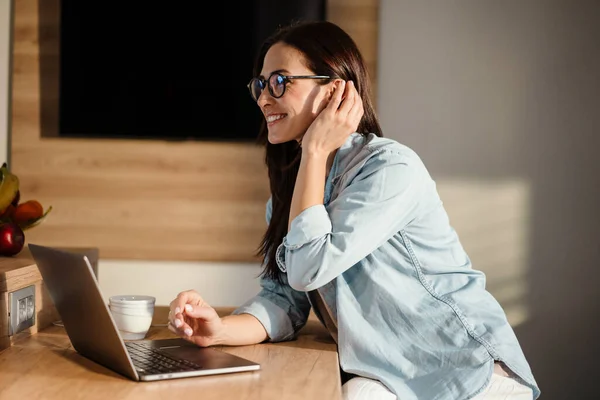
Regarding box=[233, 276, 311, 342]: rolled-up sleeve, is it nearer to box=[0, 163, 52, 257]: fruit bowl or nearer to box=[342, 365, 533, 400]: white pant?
box=[342, 365, 533, 400]: white pant

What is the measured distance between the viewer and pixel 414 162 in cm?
159

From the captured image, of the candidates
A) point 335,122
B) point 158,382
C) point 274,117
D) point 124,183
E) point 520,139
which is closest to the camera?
point 158,382

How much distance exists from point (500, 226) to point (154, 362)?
2.14m

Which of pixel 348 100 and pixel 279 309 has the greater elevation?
pixel 348 100

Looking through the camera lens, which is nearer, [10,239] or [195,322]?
[195,322]

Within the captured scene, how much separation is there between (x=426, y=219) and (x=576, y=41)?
1906 millimetres

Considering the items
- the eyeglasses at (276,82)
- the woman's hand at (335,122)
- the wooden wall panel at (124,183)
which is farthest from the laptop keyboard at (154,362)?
the wooden wall panel at (124,183)

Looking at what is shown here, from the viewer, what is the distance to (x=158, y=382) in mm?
1220

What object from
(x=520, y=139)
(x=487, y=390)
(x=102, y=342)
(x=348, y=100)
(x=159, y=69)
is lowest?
(x=487, y=390)

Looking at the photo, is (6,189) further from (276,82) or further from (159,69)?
(159,69)

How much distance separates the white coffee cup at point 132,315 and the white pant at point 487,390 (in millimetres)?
418

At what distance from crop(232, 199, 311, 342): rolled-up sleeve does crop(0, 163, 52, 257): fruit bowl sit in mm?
488

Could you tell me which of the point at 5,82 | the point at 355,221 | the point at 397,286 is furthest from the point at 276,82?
the point at 5,82

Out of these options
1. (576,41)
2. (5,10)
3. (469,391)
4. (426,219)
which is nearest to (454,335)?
(469,391)
